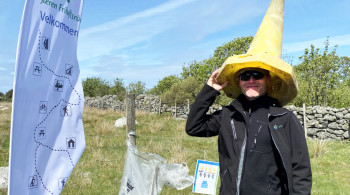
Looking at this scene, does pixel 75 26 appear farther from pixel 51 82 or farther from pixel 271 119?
pixel 271 119

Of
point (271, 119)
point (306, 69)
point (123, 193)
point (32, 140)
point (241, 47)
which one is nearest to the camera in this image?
point (32, 140)

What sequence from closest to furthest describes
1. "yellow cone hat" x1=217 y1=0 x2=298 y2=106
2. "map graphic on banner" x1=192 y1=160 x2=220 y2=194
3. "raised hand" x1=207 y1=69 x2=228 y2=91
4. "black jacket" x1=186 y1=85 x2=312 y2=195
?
"black jacket" x1=186 y1=85 x2=312 y2=195, "yellow cone hat" x1=217 y1=0 x2=298 y2=106, "raised hand" x1=207 y1=69 x2=228 y2=91, "map graphic on banner" x1=192 y1=160 x2=220 y2=194

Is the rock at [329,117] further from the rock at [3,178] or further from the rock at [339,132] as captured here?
the rock at [3,178]

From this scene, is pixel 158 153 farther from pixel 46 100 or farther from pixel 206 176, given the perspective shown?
pixel 46 100

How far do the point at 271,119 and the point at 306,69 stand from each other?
16.4 metres

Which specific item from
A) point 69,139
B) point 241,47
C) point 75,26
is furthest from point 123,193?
point 241,47

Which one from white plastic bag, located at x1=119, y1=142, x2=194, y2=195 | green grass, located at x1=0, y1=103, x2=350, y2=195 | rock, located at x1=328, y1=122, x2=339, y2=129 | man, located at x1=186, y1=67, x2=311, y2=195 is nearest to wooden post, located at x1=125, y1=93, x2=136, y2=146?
white plastic bag, located at x1=119, y1=142, x2=194, y2=195

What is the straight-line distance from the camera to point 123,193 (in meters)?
3.40

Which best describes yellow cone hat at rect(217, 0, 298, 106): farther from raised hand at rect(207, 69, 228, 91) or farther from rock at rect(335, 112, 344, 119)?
rock at rect(335, 112, 344, 119)

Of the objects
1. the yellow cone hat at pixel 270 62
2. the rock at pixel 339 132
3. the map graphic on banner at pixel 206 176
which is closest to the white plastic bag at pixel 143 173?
the map graphic on banner at pixel 206 176

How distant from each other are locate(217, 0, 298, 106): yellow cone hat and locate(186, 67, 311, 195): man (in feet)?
0.29

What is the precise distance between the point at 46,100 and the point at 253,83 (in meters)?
1.40

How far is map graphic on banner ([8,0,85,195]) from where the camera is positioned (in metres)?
1.86

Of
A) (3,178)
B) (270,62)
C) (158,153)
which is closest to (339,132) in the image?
(158,153)
